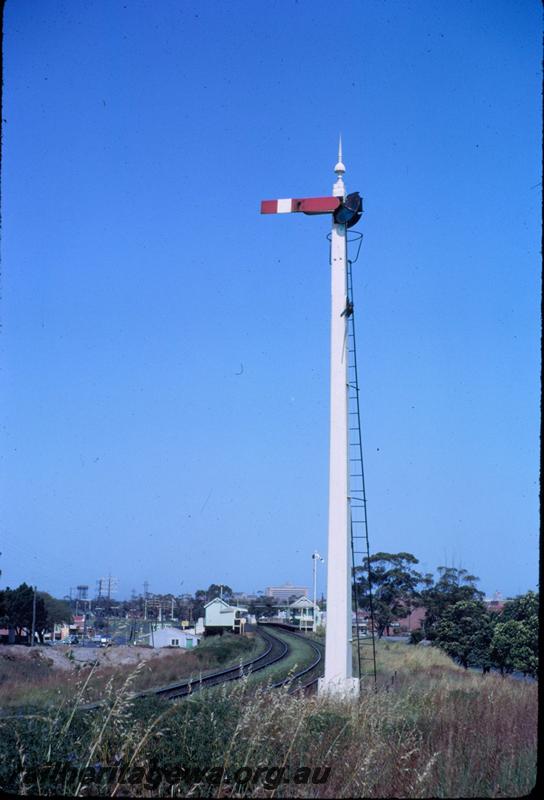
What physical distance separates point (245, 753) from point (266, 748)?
0.19 metres

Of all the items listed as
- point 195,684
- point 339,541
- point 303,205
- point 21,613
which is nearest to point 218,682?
point 195,684

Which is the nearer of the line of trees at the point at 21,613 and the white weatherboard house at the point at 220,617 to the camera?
the line of trees at the point at 21,613

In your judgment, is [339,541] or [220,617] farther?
[220,617]

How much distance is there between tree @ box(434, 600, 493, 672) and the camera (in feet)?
72.3

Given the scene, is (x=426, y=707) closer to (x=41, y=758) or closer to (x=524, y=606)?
(x=41, y=758)

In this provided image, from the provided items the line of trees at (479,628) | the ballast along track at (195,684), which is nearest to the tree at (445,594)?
the line of trees at (479,628)

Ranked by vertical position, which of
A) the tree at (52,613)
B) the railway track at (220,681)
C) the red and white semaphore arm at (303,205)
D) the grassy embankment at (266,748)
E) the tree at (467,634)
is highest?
the red and white semaphore arm at (303,205)

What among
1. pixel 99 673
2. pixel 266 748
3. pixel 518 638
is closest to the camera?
pixel 266 748

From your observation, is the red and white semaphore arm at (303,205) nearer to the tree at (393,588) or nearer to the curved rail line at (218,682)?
the curved rail line at (218,682)

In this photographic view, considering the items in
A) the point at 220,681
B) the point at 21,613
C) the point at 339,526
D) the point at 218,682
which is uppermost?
the point at 339,526

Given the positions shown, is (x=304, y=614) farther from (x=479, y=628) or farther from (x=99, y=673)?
(x=99, y=673)

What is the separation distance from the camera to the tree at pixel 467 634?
Result: 2205 cm

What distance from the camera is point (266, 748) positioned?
190 inches

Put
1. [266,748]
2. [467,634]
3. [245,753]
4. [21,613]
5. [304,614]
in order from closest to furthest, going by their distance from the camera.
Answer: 1. [245,753]
2. [266,748]
3. [467,634]
4. [21,613]
5. [304,614]
